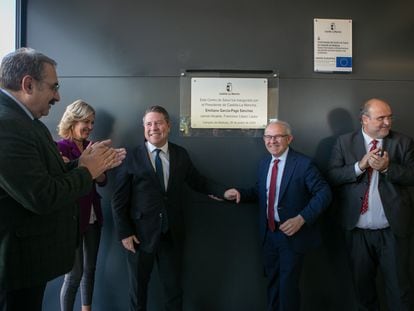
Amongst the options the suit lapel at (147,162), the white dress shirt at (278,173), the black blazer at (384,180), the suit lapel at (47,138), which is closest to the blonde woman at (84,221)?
the suit lapel at (147,162)

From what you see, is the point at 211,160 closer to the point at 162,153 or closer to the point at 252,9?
the point at 162,153

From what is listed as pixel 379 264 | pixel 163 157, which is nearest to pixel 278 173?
pixel 163 157

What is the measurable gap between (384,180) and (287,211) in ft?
2.25

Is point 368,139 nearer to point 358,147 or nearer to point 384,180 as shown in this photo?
point 358,147

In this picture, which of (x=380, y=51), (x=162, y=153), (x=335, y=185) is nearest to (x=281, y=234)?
(x=335, y=185)

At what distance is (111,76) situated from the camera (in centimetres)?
270

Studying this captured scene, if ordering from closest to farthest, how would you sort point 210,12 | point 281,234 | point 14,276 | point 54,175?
1. point 14,276
2. point 54,175
3. point 281,234
4. point 210,12

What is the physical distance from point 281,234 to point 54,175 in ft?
5.00

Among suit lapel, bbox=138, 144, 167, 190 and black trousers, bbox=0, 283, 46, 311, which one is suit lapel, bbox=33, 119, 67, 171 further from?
suit lapel, bbox=138, 144, 167, 190

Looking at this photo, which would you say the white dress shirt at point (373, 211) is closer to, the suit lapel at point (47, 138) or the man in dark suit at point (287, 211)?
the man in dark suit at point (287, 211)

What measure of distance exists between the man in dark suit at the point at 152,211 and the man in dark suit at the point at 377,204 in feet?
3.84

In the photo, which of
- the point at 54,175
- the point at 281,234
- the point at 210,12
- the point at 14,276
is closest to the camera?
the point at 14,276

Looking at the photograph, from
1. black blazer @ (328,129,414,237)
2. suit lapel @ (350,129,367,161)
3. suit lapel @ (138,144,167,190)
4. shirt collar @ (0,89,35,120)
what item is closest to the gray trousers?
suit lapel @ (138,144,167,190)

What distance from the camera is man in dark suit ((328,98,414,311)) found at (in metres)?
2.21
